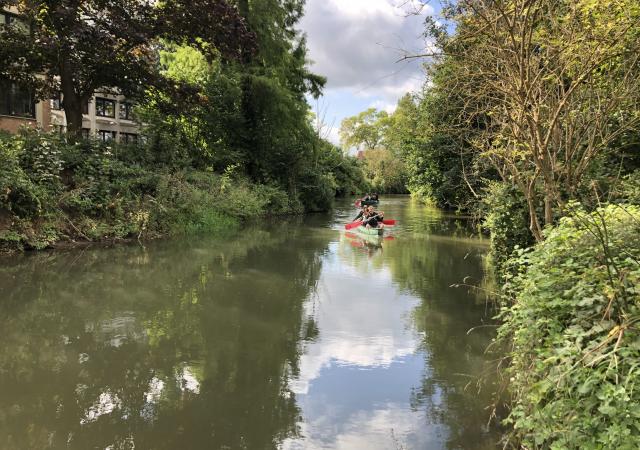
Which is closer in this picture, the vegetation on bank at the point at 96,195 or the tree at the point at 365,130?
the vegetation on bank at the point at 96,195

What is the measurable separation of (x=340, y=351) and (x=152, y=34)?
14.0 meters

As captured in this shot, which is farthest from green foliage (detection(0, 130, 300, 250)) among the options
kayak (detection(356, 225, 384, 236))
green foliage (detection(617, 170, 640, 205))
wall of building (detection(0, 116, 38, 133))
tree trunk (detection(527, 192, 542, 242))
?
green foliage (detection(617, 170, 640, 205))

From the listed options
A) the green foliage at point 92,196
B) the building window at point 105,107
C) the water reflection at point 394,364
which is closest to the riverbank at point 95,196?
the green foliage at point 92,196

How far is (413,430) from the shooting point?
4.73 m

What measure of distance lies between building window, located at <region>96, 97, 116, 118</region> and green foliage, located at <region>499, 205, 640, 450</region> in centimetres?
4293

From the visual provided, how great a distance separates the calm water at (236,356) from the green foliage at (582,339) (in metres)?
1.42

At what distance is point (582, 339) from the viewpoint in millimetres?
3229

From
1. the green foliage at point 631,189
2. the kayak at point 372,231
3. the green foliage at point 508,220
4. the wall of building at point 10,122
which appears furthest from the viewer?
the wall of building at point 10,122

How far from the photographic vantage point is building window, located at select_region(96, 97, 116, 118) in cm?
4098

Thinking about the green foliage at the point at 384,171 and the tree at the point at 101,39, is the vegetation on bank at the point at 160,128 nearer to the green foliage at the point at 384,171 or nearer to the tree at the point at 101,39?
the tree at the point at 101,39

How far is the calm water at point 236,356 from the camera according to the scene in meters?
4.59

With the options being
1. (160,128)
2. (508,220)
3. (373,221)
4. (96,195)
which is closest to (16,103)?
(160,128)

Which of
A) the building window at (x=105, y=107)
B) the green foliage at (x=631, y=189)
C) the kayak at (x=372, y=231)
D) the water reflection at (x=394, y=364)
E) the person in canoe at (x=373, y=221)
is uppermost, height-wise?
the building window at (x=105, y=107)

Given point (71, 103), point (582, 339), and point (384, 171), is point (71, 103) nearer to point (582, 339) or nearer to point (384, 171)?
point (582, 339)
